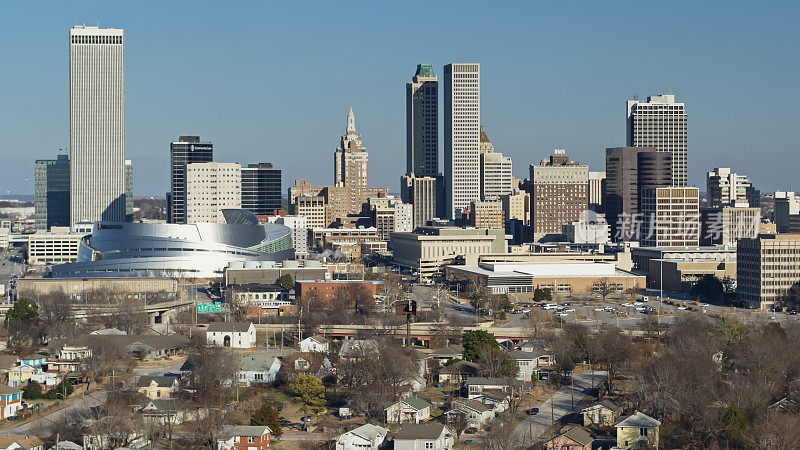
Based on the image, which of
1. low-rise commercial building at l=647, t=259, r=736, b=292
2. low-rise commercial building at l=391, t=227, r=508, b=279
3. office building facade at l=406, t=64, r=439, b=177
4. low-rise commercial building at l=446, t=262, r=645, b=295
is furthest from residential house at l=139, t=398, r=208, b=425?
office building facade at l=406, t=64, r=439, b=177

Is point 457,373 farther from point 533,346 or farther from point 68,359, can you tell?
point 68,359

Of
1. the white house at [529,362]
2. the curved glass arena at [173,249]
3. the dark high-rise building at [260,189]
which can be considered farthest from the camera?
the dark high-rise building at [260,189]

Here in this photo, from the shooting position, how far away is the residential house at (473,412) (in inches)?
1448

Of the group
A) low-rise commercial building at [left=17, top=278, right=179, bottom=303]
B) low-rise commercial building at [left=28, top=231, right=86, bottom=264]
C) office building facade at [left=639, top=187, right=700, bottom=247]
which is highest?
office building facade at [left=639, top=187, right=700, bottom=247]

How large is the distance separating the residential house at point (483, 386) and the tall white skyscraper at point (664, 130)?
338ft

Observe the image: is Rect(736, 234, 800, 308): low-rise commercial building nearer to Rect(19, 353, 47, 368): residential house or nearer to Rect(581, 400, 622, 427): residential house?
Rect(581, 400, 622, 427): residential house

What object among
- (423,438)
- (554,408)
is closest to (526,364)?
(554,408)

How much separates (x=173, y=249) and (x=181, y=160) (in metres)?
48.5

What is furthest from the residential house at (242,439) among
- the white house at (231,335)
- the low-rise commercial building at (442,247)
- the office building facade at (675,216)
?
the office building facade at (675,216)

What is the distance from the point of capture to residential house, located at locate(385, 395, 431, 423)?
3709 cm

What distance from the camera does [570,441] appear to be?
33156 millimetres

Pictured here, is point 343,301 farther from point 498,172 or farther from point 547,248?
point 498,172

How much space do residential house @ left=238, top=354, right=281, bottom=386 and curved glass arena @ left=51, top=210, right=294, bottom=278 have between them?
35.2 metres

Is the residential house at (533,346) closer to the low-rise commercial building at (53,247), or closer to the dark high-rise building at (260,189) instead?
the low-rise commercial building at (53,247)
